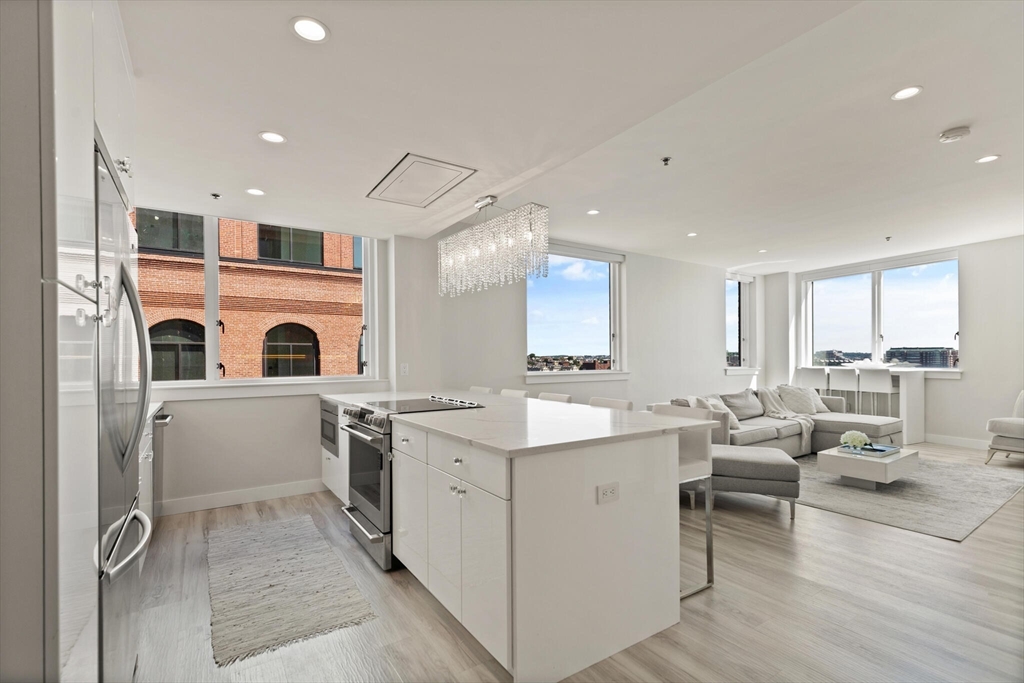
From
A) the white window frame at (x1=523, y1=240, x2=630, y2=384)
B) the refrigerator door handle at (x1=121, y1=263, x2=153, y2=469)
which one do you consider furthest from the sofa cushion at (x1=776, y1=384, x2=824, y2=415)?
the refrigerator door handle at (x1=121, y1=263, x2=153, y2=469)

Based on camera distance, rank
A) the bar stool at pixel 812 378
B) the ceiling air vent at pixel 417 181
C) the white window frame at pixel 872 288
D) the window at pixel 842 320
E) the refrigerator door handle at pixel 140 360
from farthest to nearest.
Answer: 1. the bar stool at pixel 812 378
2. the window at pixel 842 320
3. the white window frame at pixel 872 288
4. the ceiling air vent at pixel 417 181
5. the refrigerator door handle at pixel 140 360

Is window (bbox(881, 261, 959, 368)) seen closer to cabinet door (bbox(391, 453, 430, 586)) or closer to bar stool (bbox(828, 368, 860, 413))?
bar stool (bbox(828, 368, 860, 413))

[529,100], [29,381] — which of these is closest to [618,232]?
[529,100]

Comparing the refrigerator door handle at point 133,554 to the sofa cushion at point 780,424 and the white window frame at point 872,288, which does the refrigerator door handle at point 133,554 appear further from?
the white window frame at point 872,288

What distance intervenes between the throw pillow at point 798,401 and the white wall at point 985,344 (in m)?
2.08

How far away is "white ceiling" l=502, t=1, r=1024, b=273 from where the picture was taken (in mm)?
2174

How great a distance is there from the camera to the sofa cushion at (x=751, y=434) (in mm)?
4809

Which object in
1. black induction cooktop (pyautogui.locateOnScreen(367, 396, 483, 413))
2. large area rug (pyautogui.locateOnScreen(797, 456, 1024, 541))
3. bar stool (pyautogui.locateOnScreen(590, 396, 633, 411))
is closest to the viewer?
black induction cooktop (pyautogui.locateOnScreen(367, 396, 483, 413))

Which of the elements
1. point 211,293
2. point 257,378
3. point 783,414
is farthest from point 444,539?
point 783,414

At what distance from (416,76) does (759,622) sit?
2867mm

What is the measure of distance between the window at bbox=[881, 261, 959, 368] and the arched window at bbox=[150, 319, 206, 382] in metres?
9.03

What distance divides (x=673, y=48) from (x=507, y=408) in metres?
2.08

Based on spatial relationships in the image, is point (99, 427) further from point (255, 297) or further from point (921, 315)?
point (921, 315)

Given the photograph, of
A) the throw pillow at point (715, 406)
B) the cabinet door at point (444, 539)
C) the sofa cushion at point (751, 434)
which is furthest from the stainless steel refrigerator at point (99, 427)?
the sofa cushion at point (751, 434)
